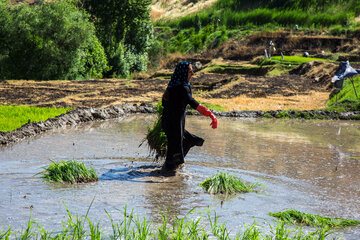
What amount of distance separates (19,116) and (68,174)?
26.2ft

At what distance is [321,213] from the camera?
6430 mm

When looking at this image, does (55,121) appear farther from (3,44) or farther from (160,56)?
(160,56)

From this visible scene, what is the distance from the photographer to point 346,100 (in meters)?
20.8

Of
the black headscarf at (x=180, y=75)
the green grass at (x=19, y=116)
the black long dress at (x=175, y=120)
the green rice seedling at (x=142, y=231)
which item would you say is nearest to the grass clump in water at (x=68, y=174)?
the black long dress at (x=175, y=120)

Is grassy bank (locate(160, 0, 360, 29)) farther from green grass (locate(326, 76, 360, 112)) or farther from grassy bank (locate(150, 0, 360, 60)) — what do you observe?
green grass (locate(326, 76, 360, 112))

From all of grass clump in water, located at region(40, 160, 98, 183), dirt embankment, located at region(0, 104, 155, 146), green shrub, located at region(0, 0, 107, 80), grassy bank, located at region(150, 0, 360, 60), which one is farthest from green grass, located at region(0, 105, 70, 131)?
grassy bank, located at region(150, 0, 360, 60)

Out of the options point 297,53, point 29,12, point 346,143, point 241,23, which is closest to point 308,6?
point 241,23

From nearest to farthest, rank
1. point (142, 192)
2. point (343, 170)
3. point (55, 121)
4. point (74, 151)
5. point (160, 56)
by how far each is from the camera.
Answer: point (142, 192) < point (343, 170) < point (74, 151) < point (55, 121) < point (160, 56)

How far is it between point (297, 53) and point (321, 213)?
47.8m

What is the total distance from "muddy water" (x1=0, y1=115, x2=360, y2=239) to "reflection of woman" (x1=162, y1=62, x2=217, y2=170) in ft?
1.28

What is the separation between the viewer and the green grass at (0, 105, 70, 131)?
42.2ft

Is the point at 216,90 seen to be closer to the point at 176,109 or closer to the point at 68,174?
the point at 176,109

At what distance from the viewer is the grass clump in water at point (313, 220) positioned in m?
5.80

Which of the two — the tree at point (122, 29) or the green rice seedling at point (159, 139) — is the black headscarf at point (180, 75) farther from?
the tree at point (122, 29)
